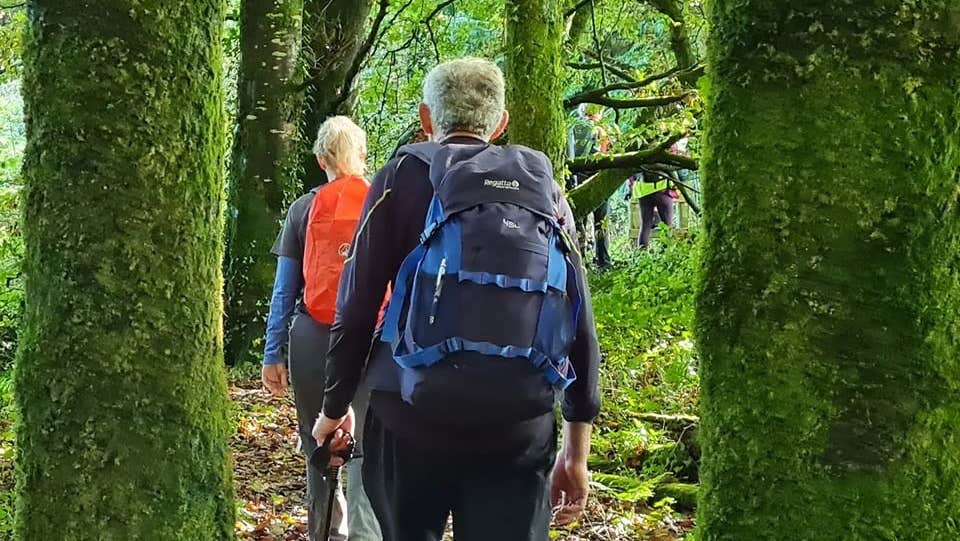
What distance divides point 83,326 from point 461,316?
→ 3.41 feet

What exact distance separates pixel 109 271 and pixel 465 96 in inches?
45.0

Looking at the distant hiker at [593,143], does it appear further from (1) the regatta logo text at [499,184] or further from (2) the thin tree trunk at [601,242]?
(1) the regatta logo text at [499,184]

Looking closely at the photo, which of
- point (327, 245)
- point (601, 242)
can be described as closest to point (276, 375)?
point (327, 245)

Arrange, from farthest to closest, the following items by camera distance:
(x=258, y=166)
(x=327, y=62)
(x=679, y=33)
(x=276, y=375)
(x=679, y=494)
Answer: (x=679, y=33), (x=327, y=62), (x=258, y=166), (x=679, y=494), (x=276, y=375)

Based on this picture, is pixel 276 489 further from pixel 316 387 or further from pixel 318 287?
pixel 318 287

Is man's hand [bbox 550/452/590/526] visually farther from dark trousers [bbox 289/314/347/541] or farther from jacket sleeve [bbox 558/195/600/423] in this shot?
dark trousers [bbox 289/314/347/541]

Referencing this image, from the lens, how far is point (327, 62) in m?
9.44

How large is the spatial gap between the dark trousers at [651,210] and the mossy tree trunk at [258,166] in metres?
6.01

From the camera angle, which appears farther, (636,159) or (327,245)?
(636,159)

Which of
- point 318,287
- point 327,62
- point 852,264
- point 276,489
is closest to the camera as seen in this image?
point 852,264

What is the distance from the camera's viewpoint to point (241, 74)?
353 inches

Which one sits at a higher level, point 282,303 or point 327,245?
point 327,245

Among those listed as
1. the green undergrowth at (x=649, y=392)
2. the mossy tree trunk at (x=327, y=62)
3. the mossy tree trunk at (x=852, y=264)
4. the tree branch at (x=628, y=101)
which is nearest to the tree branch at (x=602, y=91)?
the tree branch at (x=628, y=101)

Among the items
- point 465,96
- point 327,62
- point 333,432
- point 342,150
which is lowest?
point 333,432
